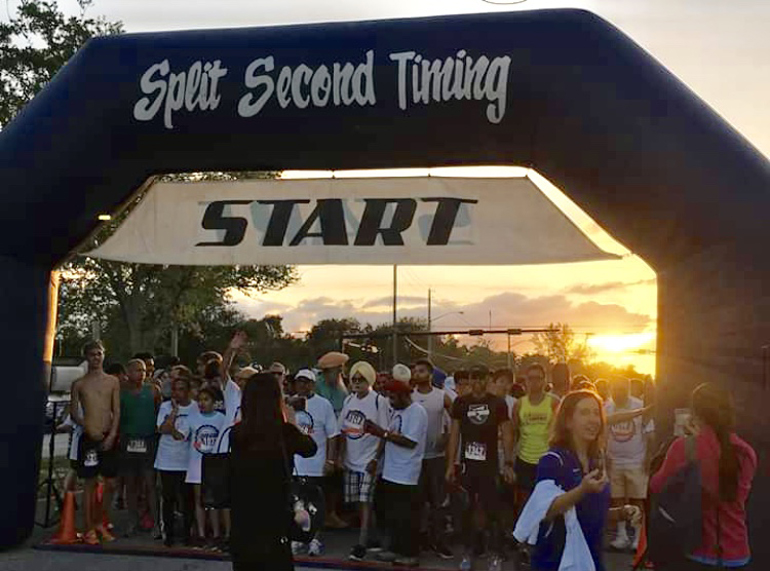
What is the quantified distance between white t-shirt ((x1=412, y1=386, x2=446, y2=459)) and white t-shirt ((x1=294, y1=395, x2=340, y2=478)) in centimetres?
81

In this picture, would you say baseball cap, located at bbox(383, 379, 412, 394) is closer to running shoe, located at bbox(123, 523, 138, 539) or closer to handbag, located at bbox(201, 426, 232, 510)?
handbag, located at bbox(201, 426, 232, 510)

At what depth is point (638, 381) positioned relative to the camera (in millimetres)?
11344

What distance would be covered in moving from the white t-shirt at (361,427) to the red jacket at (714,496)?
4.03 m

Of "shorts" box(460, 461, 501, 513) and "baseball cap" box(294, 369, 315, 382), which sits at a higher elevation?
"baseball cap" box(294, 369, 315, 382)

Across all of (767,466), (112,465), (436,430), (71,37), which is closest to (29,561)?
(112,465)

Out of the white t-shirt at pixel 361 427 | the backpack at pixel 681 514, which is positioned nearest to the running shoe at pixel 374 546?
the white t-shirt at pixel 361 427

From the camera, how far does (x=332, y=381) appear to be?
9.12 metres

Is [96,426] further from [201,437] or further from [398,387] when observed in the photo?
[398,387]

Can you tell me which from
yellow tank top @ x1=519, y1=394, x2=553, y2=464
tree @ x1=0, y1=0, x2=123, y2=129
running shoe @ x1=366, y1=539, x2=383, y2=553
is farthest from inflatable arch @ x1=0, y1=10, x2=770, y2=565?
tree @ x1=0, y1=0, x2=123, y2=129

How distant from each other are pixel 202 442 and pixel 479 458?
2.48 m

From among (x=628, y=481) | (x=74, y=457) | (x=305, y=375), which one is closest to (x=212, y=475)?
(x=305, y=375)

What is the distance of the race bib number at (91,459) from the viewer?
318 inches

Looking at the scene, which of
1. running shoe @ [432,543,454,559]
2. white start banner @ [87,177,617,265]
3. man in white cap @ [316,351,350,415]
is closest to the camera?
white start banner @ [87,177,617,265]

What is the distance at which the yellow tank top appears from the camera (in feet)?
25.7
